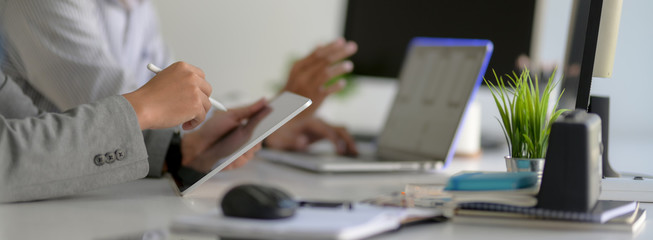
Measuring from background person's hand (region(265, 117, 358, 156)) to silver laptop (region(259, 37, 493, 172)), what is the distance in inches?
1.7

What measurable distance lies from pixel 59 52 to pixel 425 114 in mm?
800

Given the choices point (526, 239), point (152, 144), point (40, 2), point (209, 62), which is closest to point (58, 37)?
point (40, 2)

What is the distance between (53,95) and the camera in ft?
4.73

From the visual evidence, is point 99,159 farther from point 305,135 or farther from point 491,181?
point 305,135

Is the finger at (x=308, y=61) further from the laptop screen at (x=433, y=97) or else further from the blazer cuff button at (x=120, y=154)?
the blazer cuff button at (x=120, y=154)

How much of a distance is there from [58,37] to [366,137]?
112 cm

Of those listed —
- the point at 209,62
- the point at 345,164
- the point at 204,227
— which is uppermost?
the point at 204,227

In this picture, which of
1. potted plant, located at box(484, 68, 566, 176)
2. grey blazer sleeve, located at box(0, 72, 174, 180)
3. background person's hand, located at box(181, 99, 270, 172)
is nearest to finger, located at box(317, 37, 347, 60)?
background person's hand, located at box(181, 99, 270, 172)

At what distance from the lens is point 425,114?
5.08 ft

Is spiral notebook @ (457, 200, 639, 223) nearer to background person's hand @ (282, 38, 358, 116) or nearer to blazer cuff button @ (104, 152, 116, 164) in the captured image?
blazer cuff button @ (104, 152, 116, 164)

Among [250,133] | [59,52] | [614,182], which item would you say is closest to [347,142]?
[250,133]

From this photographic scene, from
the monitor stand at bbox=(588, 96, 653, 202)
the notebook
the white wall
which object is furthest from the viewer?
the white wall

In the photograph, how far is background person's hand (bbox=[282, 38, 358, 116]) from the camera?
1.58 meters

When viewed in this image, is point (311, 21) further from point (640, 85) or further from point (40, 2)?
point (640, 85)
